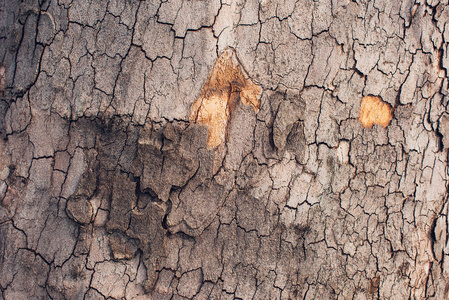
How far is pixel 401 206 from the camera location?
130 cm

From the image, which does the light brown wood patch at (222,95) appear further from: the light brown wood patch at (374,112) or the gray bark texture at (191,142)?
the light brown wood patch at (374,112)

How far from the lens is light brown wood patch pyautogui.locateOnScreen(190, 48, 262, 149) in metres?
1.05

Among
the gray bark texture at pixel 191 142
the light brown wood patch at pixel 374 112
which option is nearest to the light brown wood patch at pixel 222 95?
the gray bark texture at pixel 191 142

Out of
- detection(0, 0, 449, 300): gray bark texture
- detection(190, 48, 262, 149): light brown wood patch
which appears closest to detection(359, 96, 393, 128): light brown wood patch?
detection(0, 0, 449, 300): gray bark texture

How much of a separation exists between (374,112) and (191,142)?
77 centimetres

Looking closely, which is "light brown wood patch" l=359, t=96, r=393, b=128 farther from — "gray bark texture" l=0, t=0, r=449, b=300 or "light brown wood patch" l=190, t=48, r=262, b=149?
"light brown wood patch" l=190, t=48, r=262, b=149

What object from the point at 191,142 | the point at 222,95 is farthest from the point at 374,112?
the point at 191,142

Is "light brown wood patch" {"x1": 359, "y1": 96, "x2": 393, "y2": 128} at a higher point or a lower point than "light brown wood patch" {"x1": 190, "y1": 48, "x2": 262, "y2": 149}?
higher

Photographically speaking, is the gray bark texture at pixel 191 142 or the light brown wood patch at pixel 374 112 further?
the light brown wood patch at pixel 374 112

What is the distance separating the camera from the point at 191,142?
106 centimetres

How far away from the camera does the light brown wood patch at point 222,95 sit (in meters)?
1.05

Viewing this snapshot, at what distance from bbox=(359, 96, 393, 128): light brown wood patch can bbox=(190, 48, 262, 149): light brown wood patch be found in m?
0.46

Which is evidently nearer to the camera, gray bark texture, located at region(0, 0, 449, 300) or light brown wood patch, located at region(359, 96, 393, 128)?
gray bark texture, located at region(0, 0, 449, 300)

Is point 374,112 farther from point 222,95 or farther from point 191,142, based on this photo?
point 191,142
